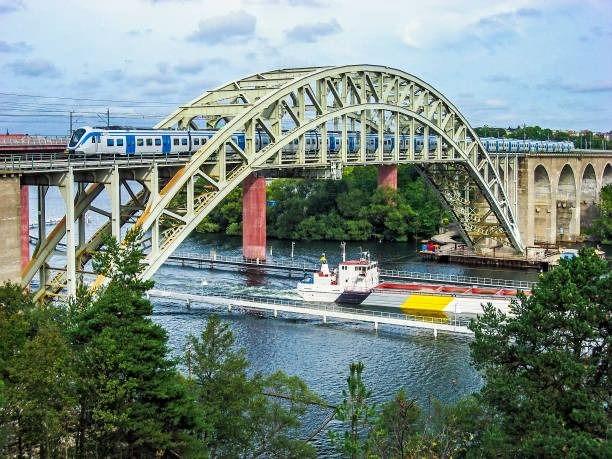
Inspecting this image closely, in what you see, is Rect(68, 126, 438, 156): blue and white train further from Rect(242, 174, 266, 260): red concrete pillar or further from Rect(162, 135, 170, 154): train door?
Rect(242, 174, 266, 260): red concrete pillar

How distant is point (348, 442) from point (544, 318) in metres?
5.48

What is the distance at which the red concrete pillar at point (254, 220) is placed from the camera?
55875 mm

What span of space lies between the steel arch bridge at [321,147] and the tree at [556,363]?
16888 millimetres

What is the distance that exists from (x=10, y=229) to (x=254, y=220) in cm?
2918

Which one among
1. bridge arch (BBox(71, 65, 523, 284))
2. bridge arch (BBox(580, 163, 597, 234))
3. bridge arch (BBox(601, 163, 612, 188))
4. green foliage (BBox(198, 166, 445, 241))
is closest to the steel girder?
bridge arch (BBox(71, 65, 523, 284))

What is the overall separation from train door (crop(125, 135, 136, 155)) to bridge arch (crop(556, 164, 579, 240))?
49511 millimetres

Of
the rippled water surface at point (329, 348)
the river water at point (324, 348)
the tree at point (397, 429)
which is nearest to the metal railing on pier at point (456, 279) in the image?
the river water at point (324, 348)

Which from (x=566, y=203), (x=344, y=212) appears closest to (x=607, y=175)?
(x=566, y=203)

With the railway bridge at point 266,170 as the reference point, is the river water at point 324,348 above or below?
below

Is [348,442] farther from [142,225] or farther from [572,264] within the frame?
[142,225]

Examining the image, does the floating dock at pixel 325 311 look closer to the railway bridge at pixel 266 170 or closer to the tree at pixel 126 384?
the railway bridge at pixel 266 170

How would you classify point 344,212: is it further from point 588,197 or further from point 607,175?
point 607,175

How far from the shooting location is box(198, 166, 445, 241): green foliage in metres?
75.2

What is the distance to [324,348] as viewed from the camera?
36.5 meters
